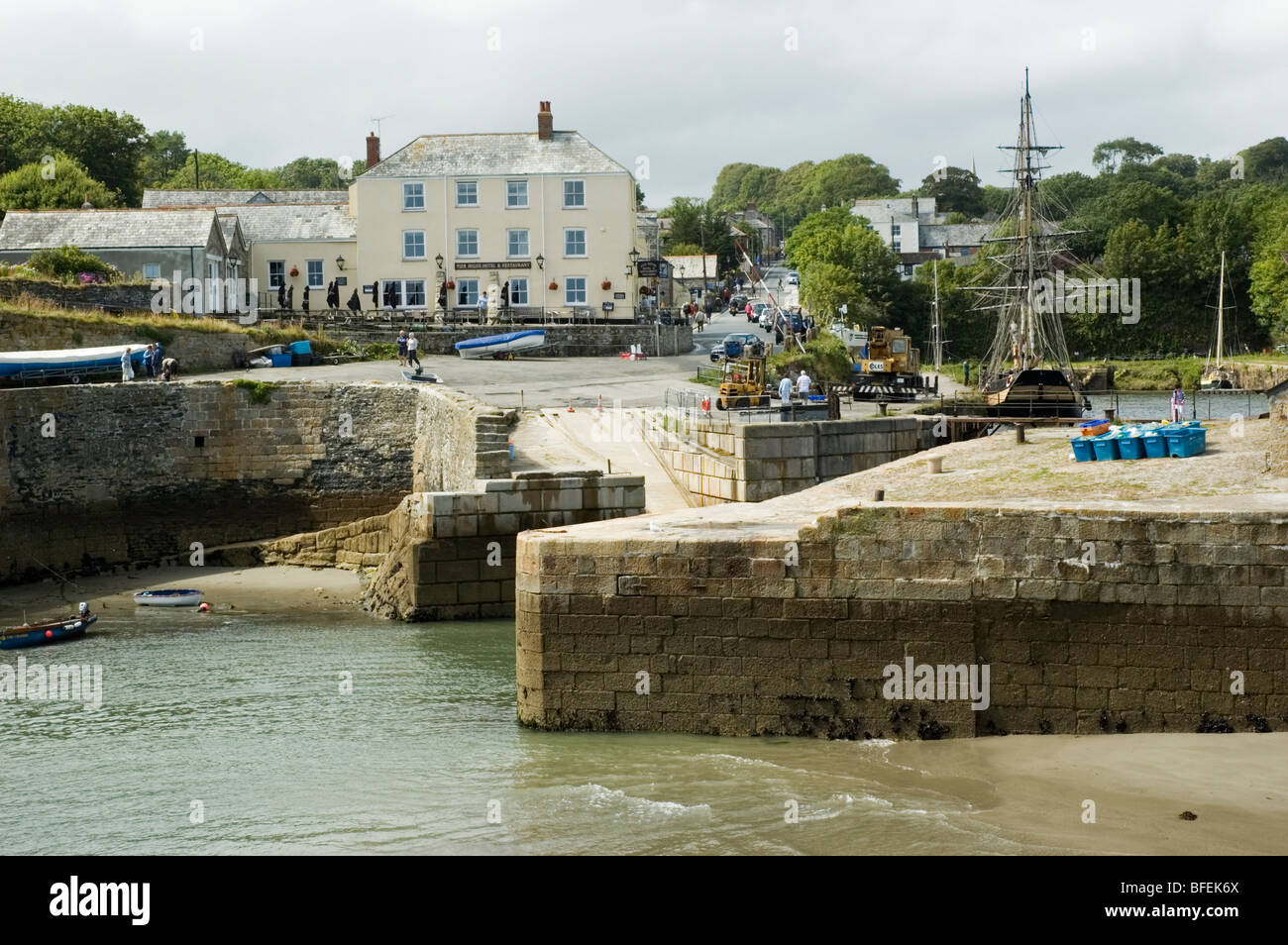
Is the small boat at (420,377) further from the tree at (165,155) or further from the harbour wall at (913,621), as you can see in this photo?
the tree at (165,155)

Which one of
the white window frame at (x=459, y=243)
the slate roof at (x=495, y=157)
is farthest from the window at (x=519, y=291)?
the slate roof at (x=495, y=157)

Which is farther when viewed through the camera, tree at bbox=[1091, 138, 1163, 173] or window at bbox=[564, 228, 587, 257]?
tree at bbox=[1091, 138, 1163, 173]

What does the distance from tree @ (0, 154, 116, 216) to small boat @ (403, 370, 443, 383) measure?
84.4 ft

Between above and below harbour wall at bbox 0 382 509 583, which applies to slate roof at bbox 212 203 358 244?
above

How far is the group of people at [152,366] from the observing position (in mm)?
32812

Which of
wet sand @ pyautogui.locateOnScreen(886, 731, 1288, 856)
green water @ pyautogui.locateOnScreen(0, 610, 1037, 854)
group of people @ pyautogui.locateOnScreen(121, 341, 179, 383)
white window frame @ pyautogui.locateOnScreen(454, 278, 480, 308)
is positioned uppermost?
white window frame @ pyautogui.locateOnScreen(454, 278, 480, 308)

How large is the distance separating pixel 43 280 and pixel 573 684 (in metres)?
28.7

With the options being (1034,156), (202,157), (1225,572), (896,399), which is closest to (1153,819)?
(1225,572)

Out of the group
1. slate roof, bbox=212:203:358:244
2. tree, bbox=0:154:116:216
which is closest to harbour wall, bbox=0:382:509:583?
slate roof, bbox=212:203:358:244

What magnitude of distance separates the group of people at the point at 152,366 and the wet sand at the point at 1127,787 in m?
23.5

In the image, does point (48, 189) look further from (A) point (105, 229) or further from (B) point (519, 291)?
(B) point (519, 291)

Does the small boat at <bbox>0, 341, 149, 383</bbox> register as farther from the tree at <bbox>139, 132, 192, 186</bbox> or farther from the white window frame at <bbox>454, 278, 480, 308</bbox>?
the tree at <bbox>139, 132, 192, 186</bbox>

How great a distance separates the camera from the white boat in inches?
1246
